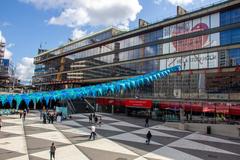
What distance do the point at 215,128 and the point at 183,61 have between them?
1760 cm

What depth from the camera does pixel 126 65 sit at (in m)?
60.7

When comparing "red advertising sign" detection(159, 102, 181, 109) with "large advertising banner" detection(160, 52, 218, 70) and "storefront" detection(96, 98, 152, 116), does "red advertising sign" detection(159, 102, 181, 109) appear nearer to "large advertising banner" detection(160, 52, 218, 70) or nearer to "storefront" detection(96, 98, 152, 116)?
"storefront" detection(96, 98, 152, 116)

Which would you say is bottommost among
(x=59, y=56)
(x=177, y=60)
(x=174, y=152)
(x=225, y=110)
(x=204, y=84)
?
(x=174, y=152)

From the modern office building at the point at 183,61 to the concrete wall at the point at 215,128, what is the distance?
143 inches

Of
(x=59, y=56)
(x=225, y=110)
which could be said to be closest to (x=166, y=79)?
(x=225, y=110)

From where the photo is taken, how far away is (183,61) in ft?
156

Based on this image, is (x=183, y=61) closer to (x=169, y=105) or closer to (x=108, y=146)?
(x=169, y=105)

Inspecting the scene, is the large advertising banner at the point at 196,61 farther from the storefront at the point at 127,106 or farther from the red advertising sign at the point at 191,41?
the storefront at the point at 127,106

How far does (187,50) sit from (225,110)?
15293 mm

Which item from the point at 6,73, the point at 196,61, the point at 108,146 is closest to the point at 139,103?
the point at 196,61

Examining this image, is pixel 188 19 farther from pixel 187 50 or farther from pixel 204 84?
pixel 204 84

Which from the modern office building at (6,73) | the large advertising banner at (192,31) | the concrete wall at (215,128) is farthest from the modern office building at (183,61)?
the modern office building at (6,73)

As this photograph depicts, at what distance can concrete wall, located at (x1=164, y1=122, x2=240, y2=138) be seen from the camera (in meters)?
31.4

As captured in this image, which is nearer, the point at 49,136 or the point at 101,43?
the point at 49,136
